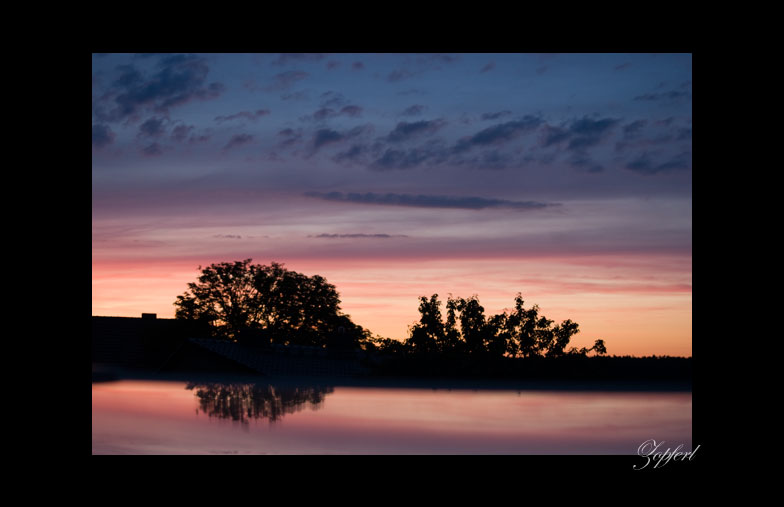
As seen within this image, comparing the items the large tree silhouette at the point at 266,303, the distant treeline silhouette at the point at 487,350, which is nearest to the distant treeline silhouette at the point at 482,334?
the distant treeline silhouette at the point at 487,350

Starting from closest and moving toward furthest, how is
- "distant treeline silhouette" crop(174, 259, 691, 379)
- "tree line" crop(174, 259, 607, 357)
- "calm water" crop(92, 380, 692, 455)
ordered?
"calm water" crop(92, 380, 692, 455)
"distant treeline silhouette" crop(174, 259, 691, 379)
"tree line" crop(174, 259, 607, 357)

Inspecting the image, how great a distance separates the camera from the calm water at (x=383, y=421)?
626 centimetres

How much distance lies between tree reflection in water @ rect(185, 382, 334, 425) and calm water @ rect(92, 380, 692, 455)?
18 millimetres

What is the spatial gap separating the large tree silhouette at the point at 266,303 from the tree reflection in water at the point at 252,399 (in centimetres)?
1201

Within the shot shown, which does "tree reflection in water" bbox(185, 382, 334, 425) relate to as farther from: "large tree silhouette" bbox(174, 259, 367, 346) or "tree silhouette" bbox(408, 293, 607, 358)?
"large tree silhouette" bbox(174, 259, 367, 346)

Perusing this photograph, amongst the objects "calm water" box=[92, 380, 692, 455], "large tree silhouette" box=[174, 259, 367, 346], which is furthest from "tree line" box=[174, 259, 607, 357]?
"calm water" box=[92, 380, 692, 455]

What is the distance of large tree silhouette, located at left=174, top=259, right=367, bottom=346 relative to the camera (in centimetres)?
2492

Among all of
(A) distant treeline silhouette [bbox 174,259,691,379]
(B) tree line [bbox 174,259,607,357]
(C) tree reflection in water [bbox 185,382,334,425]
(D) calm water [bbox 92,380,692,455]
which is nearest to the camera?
(D) calm water [bbox 92,380,692,455]
